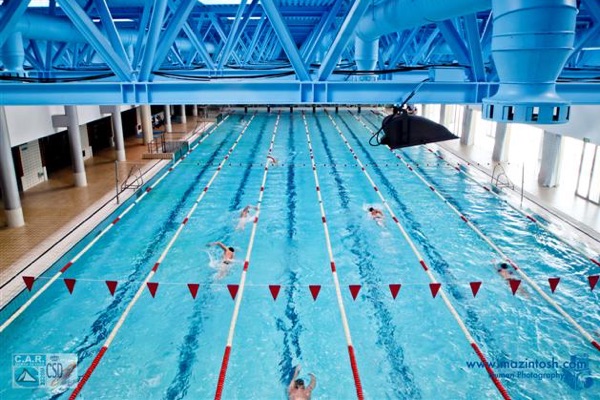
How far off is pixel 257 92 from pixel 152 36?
1.33 m

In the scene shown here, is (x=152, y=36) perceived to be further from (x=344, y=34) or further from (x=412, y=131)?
(x=412, y=131)

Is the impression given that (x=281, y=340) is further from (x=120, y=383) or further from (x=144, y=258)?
(x=144, y=258)

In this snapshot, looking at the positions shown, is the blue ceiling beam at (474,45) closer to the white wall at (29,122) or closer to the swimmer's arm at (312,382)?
the swimmer's arm at (312,382)

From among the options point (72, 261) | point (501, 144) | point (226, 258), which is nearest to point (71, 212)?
point (72, 261)

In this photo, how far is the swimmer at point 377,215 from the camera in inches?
449

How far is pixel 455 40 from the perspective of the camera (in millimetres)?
5215

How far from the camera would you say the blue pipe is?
2.33m

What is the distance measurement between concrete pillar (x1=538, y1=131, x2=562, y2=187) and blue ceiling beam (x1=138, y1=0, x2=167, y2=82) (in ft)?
41.9

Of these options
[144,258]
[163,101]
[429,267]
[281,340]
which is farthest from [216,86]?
[429,267]

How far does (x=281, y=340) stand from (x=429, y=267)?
12.1 feet

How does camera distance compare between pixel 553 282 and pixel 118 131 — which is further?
pixel 118 131

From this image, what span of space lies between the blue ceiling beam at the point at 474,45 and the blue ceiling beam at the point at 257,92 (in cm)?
13

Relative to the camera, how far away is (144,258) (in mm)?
9391

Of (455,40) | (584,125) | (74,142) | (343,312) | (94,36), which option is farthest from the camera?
(74,142)
